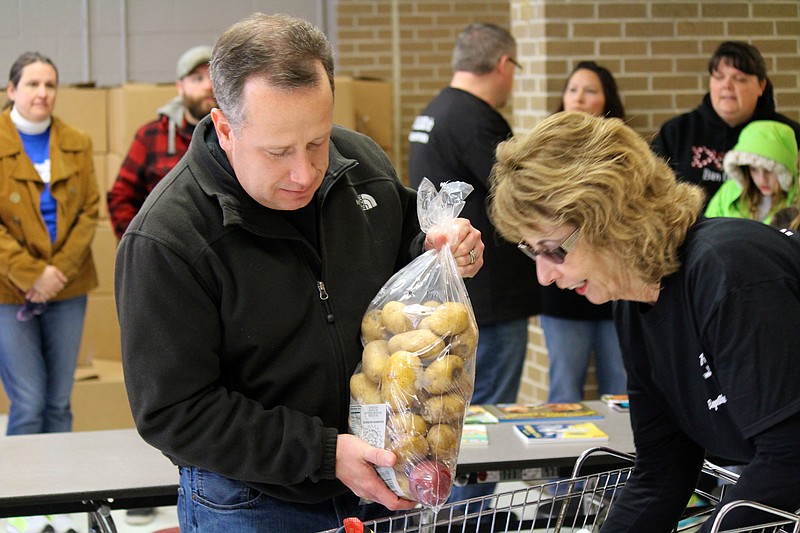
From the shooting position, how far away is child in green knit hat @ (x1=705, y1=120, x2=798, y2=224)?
A: 3664 millimetres

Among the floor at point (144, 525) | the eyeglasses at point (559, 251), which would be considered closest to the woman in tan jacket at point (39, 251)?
the floor at point (144, 525)

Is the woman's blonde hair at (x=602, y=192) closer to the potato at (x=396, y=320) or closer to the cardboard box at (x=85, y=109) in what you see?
the potato at (x=396, y=320)

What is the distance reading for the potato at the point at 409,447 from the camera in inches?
64.4

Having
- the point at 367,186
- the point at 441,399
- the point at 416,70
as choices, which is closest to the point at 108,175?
the point at 416,70

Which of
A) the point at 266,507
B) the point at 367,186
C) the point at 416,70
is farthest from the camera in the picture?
the point at 416,70

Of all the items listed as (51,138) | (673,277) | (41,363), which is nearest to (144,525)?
(41,363)

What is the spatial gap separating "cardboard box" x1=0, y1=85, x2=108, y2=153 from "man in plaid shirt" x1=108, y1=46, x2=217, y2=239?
4.76 ft

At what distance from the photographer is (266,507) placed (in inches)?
69.4

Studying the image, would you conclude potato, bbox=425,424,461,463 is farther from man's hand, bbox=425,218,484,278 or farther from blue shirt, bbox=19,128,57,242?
blue shirt, bbox=19,128,57,242

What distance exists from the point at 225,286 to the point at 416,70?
5616 millimetres

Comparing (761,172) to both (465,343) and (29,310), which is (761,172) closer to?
(465,343)

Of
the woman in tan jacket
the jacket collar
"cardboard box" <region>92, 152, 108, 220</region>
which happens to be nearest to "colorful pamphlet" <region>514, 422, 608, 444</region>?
the woman in tan jacket

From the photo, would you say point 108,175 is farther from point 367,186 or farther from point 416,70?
point 367,186

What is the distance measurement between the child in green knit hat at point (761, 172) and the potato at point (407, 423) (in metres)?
2.43
